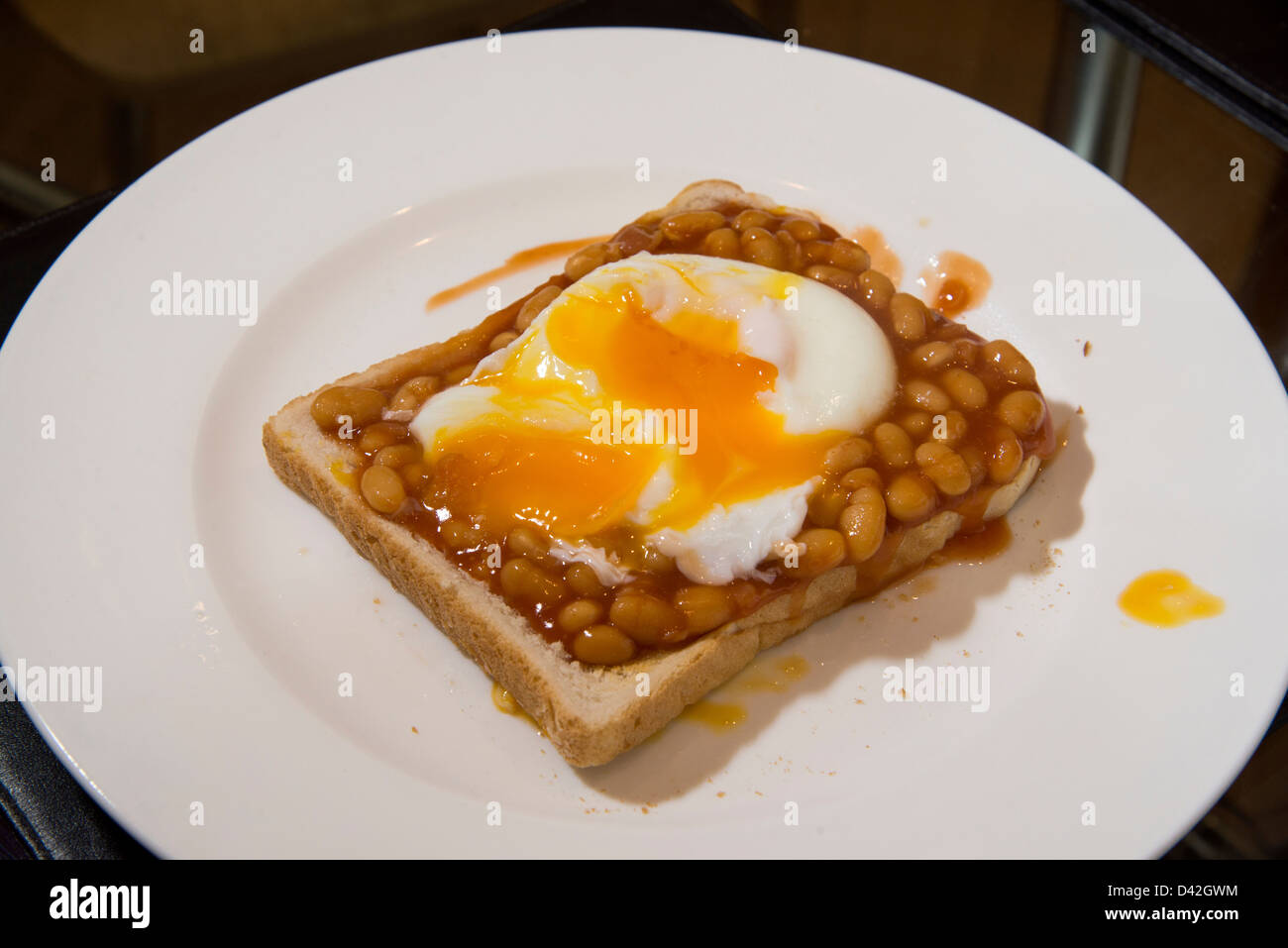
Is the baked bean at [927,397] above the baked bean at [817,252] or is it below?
below

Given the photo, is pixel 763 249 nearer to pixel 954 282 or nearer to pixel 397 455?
pixel 954 282

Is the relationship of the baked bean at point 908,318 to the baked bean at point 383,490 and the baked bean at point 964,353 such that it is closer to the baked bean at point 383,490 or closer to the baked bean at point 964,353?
the baked bean at point 964,353

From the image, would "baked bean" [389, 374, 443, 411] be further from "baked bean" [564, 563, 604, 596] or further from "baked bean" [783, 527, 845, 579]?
"baked bean" [783, 527, 845, 579]

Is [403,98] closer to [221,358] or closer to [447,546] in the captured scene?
[221,358]

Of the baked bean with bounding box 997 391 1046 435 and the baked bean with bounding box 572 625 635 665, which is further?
the baked bean with bounding box 997 391 1046 435

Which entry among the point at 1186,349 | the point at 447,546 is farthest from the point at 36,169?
the point at 1186,349

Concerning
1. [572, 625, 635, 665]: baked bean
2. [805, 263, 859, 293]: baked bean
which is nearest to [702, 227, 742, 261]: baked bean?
[805, 263, 859, 293]: baked bean

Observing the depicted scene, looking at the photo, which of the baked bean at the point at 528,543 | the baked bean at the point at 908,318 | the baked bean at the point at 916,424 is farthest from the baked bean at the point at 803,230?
the baked bean at the point at 528,543
